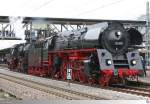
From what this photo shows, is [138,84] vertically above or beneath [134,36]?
beneath

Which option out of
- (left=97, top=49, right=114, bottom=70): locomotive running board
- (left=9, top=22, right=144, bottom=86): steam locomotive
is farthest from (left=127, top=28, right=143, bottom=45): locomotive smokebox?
(left=97, top=49, right=114, bottom=70): locomotive running board

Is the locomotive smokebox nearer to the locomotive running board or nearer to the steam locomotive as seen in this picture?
the steam locomotive

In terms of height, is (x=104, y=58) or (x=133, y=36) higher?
(x=133, y=36)

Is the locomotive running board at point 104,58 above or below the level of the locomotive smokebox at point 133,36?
below

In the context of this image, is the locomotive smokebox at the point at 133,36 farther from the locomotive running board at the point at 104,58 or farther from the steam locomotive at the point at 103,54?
the locomotive running board at the point at 104,58

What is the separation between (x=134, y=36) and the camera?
25922 millimetres

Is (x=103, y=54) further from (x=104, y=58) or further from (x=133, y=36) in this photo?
(x=133, y=36)

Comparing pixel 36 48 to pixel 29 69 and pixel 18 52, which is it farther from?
pixel 18 52

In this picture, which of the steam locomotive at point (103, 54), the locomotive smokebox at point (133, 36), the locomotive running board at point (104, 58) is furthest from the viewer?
the locomotive smokebox at point (133, 36)

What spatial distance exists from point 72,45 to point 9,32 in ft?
197

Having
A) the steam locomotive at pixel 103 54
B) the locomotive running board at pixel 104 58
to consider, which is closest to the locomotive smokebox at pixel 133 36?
the steam locomotive at pixel 103 54

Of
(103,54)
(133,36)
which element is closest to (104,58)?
(103,54)

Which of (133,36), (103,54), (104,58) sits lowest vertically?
(104,58)

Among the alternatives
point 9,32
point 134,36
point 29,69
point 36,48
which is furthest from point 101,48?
point 9,32
